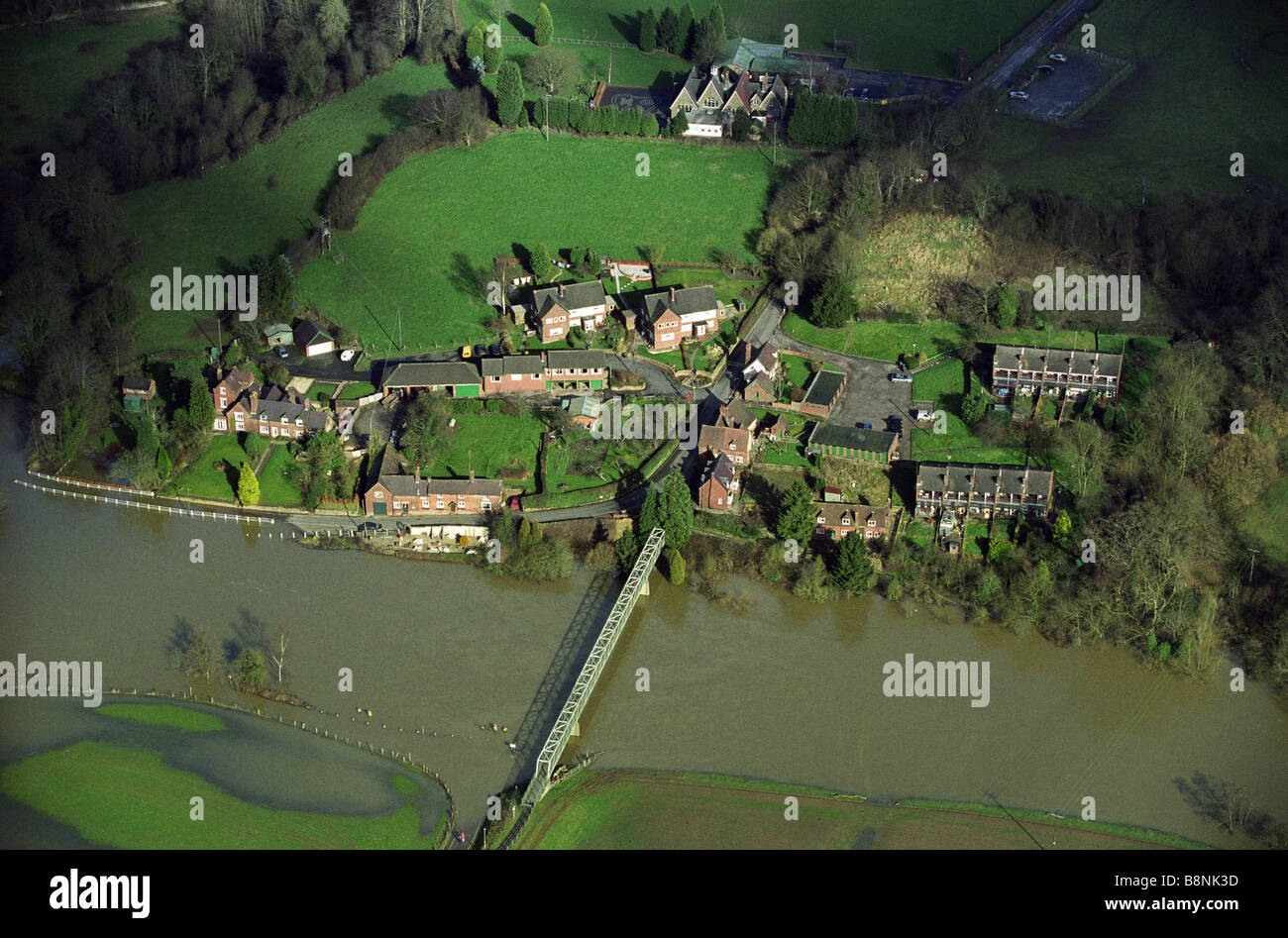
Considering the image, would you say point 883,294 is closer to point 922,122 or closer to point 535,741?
point 922,122

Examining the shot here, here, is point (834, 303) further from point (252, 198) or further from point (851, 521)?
point (252, 198)

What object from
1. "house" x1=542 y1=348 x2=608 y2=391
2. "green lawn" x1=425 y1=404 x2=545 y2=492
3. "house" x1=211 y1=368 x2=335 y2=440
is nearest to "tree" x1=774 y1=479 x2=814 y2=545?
"green lawn" x1=425 y1=404 x2=545 y2=492

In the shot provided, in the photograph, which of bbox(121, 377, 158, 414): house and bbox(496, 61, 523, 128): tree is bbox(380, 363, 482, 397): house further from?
bbox(496, 61, 523, 128): tree

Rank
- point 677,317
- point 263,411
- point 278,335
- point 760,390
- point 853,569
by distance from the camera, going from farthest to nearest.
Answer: point 278,335, point 677,317, point 760,390, point 263,411, point 853,569

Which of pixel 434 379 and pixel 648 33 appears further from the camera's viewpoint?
pixel 648 33

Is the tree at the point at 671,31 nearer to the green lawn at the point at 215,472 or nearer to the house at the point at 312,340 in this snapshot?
the house at the point at 312,340

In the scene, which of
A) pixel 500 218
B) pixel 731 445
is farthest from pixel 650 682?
pixel 500 218
